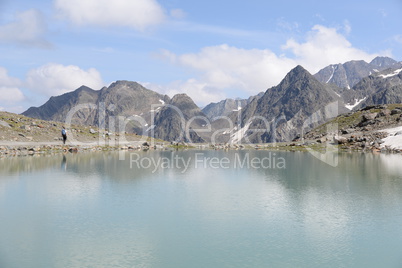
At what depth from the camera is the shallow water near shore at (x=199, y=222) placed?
27.0 meters

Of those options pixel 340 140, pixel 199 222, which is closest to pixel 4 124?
pixel 199 222

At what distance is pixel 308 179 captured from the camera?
6725 cm

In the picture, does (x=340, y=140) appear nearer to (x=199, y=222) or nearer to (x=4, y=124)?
(x=199, y=222)

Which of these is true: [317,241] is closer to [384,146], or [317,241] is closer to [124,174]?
[124,174]

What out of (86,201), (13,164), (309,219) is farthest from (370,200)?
(13,164)

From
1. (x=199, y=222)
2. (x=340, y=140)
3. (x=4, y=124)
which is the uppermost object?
(x=4, y=124)

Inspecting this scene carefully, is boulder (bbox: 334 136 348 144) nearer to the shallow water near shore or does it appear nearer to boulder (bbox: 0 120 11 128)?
the shallow water near shore

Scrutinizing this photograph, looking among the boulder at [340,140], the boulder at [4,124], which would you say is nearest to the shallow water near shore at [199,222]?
the boulder at [4,124]

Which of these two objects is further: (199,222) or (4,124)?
(4,124)

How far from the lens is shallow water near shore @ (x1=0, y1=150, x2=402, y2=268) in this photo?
2703 cm

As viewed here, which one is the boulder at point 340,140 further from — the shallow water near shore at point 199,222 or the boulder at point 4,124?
the boulder at point 4,124

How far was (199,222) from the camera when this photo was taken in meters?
36.6

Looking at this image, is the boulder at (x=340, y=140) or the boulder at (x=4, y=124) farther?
the boulder at (x=340, y=140)

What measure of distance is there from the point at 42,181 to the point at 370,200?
178 feet
